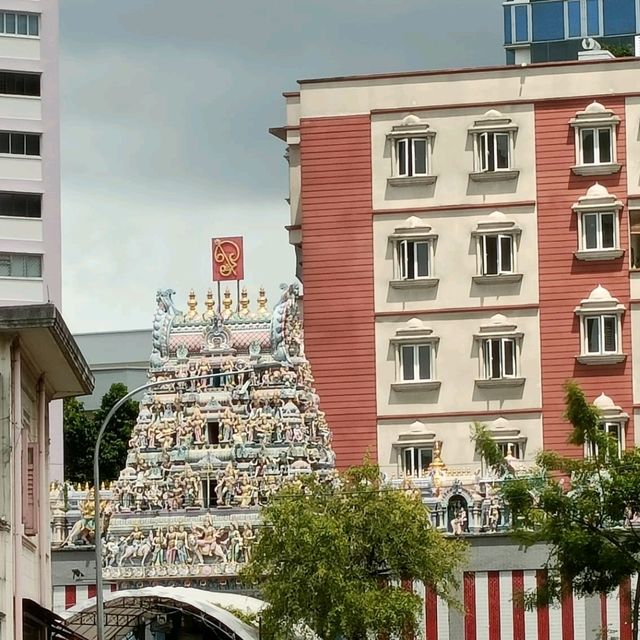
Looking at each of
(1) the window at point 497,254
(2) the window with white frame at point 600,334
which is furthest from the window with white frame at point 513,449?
(1) the window at point 497,254

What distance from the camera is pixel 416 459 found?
71375 millimetres

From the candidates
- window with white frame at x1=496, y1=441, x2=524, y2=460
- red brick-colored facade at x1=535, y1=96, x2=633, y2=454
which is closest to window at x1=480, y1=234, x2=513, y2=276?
red brick-colored facade at x1=535, y1=96, x2=633, y2=454

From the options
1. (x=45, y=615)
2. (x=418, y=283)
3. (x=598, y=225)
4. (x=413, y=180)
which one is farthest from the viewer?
(x=413, y=180)

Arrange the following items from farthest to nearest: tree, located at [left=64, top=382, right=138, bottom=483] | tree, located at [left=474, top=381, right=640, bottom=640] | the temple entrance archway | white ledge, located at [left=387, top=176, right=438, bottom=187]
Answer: tree, located at [left=64, top=382, right=138, bottom=483]
white ledge, located at [left=387, top=176, right=438, bottom=187]
the temple entrance archway
tree, located at [left=474, top=381, right=640, bottom=640]

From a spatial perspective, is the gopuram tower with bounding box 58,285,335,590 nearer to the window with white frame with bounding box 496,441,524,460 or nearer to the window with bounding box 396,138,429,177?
the window with white frame with bounding box 496,441,524,460

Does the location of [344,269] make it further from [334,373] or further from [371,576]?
[371,576]

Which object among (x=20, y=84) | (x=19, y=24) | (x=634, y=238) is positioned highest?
(x=19, y=24)

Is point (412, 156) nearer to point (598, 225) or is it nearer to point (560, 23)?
point (598, 225)

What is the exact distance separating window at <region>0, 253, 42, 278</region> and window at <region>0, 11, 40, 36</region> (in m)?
7.41

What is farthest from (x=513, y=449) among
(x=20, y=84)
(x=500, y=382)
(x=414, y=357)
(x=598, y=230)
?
(x=20, y=84)

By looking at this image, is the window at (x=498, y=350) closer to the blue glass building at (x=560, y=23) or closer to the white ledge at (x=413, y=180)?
the white ledge at (x=413, y=180)

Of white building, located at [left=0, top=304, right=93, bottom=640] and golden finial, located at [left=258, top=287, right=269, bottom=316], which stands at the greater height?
golden finial, located at [left=258, top=287, right=269, bottom=316]

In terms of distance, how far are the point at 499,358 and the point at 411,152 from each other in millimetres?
6833

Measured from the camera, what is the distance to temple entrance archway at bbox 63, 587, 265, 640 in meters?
57.2
